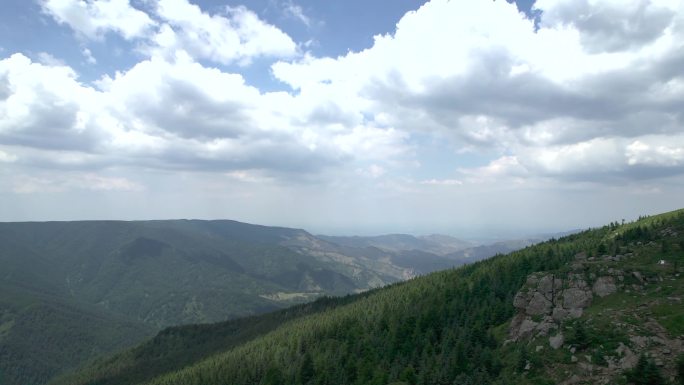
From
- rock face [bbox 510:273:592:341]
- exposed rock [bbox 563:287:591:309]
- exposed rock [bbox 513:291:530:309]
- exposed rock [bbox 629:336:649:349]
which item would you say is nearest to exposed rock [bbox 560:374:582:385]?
exposed rock [bbox 629:336:649:349]

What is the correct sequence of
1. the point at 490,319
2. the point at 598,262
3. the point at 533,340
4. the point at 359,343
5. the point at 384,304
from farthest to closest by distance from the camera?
the point at 384,304 → the point at 359,343 → the point at 490,319 → the point at 598,262 → the point at 533,340

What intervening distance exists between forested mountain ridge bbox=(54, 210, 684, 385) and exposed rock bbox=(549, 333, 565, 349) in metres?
0.17

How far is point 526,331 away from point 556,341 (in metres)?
13.0

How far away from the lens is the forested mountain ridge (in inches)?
2633

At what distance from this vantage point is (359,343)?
146 m

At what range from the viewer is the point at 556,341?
75.3 m

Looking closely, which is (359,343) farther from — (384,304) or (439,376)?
(439,376)

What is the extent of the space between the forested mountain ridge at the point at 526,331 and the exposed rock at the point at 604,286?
0.22 meters

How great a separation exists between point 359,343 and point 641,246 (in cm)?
8793

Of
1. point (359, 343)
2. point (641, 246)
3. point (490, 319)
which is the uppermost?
point (641, 246)

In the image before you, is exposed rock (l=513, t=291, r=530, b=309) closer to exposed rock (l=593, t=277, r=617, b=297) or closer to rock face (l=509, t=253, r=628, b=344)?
rock face (l=509, t=253, r=628, b=344)

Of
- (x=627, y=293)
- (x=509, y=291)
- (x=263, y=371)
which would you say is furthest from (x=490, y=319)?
(x=263, y=371)

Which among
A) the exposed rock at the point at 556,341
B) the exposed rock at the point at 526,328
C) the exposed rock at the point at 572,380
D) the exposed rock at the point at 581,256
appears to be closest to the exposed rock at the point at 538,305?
the exposed rock at the point at 526,328

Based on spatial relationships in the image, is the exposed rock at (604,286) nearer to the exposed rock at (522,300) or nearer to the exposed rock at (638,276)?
the exposed rock at (638,276)
